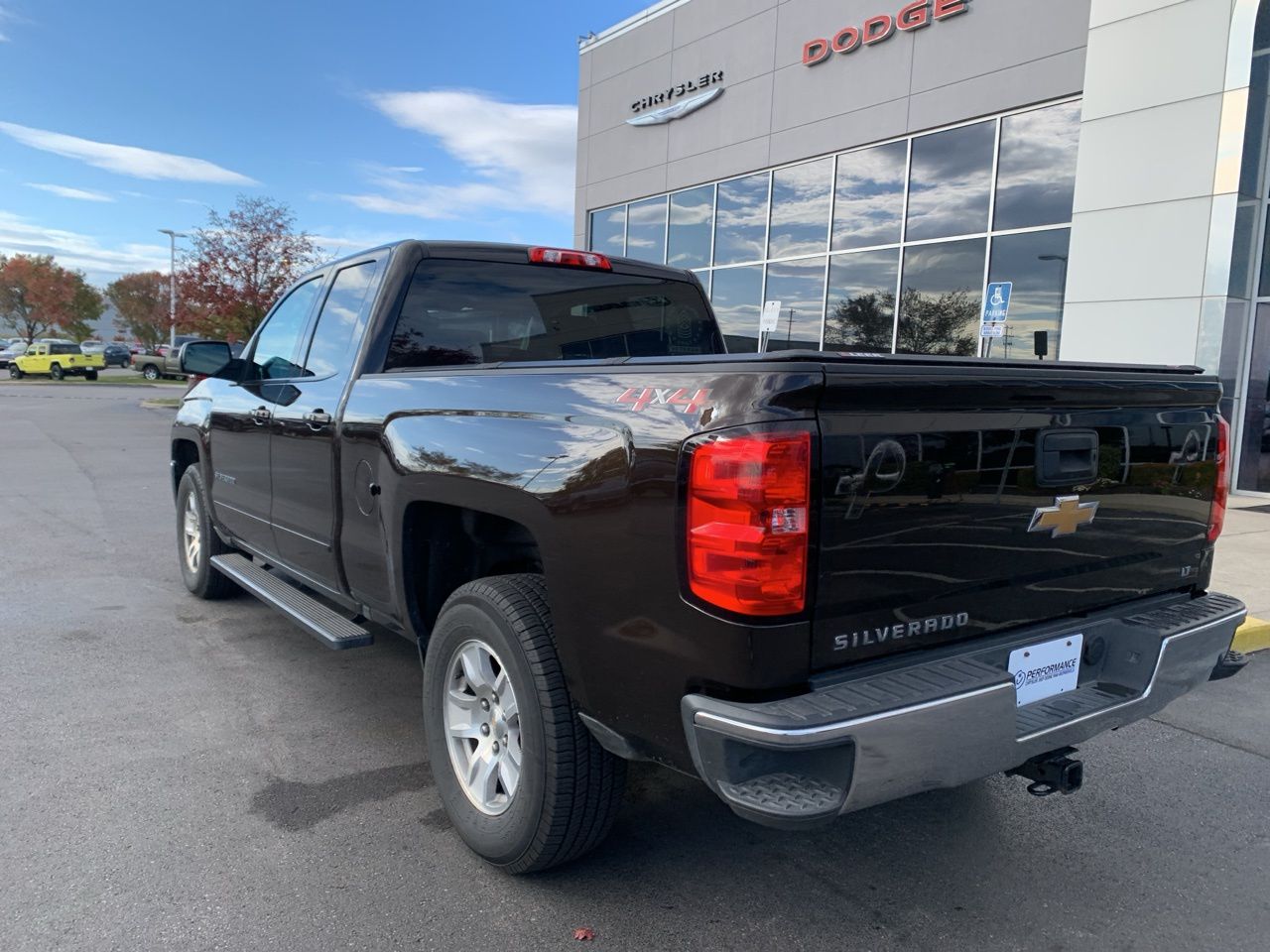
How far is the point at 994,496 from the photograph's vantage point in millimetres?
2445

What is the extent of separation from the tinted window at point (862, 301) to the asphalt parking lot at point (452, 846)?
1093 centimetres

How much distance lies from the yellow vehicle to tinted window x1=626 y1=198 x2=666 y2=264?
110 ft

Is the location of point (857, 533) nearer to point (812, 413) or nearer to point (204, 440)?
point (812, 413)

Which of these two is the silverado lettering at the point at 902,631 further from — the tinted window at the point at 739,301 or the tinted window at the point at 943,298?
the tinted window at the point at 739,301

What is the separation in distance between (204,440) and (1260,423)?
12.2 metres

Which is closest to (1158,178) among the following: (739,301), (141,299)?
(739,301)

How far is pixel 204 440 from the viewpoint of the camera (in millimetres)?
5375

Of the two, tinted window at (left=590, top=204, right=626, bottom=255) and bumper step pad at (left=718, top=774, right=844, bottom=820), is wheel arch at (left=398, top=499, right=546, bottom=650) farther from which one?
tinted window at (left=590, top=204, right=626, bottom=255)

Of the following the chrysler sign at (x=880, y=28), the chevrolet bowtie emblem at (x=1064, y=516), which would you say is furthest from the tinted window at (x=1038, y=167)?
the chevrolet bowtie emblem at (x=1064, y=516)

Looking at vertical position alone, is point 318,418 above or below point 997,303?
below

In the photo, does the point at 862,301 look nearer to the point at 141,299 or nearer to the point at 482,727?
the point at 482,727

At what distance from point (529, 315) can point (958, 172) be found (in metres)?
11.7

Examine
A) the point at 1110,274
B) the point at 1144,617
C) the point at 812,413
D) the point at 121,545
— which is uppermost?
the point at 1110,274

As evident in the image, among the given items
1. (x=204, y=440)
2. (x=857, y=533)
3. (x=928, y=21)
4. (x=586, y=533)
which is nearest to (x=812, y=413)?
(x=857, y=533)
